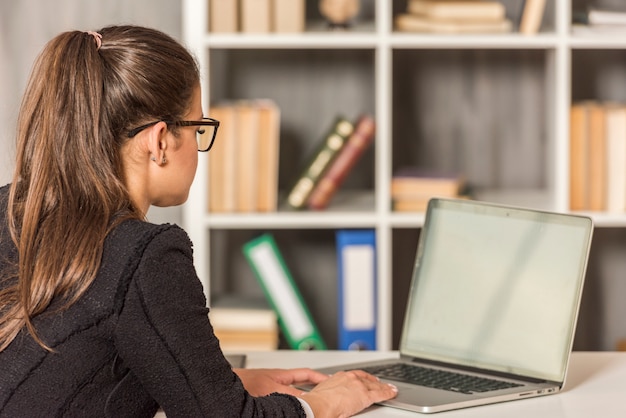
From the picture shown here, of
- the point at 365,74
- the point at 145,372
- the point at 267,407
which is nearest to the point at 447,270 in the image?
the point at 267,407

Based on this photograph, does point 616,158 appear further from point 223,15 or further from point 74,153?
point 74,153

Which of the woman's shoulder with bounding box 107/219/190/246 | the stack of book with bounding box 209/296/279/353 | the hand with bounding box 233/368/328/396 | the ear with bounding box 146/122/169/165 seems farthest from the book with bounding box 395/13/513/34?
the woman's shoulder with bounding box 107/219/190/246

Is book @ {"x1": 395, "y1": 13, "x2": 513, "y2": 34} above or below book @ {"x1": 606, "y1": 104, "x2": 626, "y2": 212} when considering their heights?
above

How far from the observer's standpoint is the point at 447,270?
1.61 metres

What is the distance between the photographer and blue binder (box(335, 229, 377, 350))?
104 inches

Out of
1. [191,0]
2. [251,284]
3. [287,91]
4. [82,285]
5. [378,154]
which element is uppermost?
[191,0]

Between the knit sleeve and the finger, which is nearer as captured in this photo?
the knit sleeve

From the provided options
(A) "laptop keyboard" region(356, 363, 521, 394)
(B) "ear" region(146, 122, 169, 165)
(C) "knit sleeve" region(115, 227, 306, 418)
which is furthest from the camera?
(A) "laptop keyboard" region(356, 363, 521, 394)

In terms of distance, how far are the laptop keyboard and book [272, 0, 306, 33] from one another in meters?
1.30

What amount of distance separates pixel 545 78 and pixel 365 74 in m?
0.54

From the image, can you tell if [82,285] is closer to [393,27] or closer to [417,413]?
[417,413]

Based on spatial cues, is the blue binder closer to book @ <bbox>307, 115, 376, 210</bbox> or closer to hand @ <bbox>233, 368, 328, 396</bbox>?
book @ <bbox>307, 115, 376, 210</bbox>

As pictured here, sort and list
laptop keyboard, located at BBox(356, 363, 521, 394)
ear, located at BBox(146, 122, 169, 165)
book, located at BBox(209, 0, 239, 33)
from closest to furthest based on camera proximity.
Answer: ear, located at BBox(146, 122, 169, 165), laptop keyboard, located at BBox(356, 363, 521, 394), book, located at BBox(209, 0, 239, 33)

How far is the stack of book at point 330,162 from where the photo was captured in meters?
2.67
